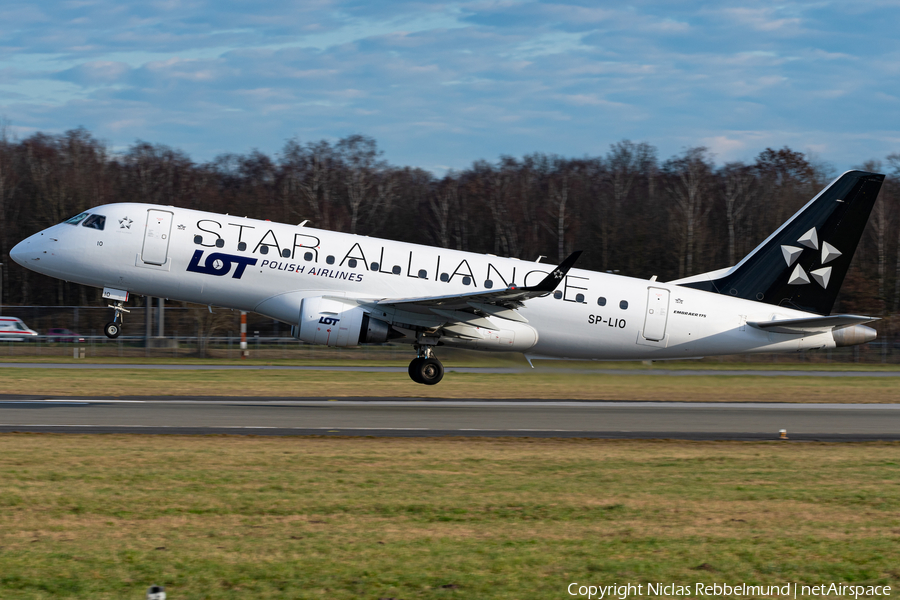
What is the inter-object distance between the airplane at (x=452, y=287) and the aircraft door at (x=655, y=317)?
46 millimetres

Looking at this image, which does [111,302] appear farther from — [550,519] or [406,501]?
[550,519]

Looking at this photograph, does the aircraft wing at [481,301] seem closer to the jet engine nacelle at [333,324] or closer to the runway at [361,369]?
the jet engine nacelle at [333,324]

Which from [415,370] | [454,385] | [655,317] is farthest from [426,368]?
[655,317]

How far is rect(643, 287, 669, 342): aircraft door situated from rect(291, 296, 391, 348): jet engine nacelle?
29.3ft

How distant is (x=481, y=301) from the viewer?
24.7 m

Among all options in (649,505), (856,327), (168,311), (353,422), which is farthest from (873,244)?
(649,505)

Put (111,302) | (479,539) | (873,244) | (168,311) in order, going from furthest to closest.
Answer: (873,244)
(168,311)
(111,302)
(479,539)

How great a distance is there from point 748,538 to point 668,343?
17502 millimetres

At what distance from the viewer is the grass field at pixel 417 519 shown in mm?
8734

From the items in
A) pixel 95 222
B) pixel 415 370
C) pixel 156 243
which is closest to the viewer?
pixel 156 243

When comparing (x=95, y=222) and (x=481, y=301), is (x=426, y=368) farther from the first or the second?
(x=95, y=222)

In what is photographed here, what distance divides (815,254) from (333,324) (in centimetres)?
1656

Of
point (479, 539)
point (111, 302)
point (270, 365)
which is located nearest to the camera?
point (479, 539)

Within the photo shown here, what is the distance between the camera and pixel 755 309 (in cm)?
2816
